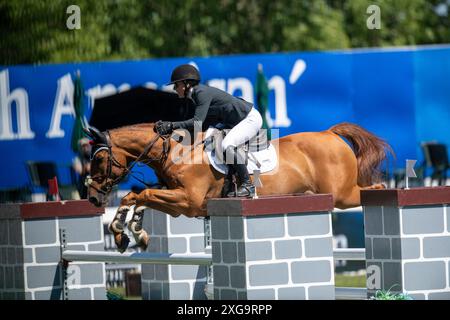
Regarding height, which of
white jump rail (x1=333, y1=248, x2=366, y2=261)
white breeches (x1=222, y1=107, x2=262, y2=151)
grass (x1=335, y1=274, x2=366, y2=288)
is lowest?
grass (x1=335, y1=274, x2=366, y2=288)

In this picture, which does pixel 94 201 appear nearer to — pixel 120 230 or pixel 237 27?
pixel 120 230

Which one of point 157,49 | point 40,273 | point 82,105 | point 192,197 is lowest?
point 40,273

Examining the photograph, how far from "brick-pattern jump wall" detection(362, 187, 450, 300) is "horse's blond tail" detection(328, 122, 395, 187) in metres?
2.84

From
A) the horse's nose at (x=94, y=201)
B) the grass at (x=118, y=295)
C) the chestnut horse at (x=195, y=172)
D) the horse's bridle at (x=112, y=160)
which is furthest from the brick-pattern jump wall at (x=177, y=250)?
the horse's nose at (x=94, y=201)

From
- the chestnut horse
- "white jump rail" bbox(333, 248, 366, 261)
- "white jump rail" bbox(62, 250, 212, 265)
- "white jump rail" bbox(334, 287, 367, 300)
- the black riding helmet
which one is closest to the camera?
"white jump rail" bbox(62, 250, 212, 265)

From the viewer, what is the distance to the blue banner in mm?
13047

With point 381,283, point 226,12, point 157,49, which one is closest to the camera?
point 381,283

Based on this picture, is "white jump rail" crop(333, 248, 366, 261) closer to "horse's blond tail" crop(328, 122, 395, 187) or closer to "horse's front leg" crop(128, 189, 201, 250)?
"horse's front leg" crop(128, 189, 201, 250)

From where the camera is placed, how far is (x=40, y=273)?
8.04m

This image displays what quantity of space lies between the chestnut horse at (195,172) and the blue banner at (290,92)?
13.3ft

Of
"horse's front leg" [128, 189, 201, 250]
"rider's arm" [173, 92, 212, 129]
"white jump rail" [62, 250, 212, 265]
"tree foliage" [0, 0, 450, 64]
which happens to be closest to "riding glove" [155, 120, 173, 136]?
"rider's arm" [173, 92, 212, 129]
